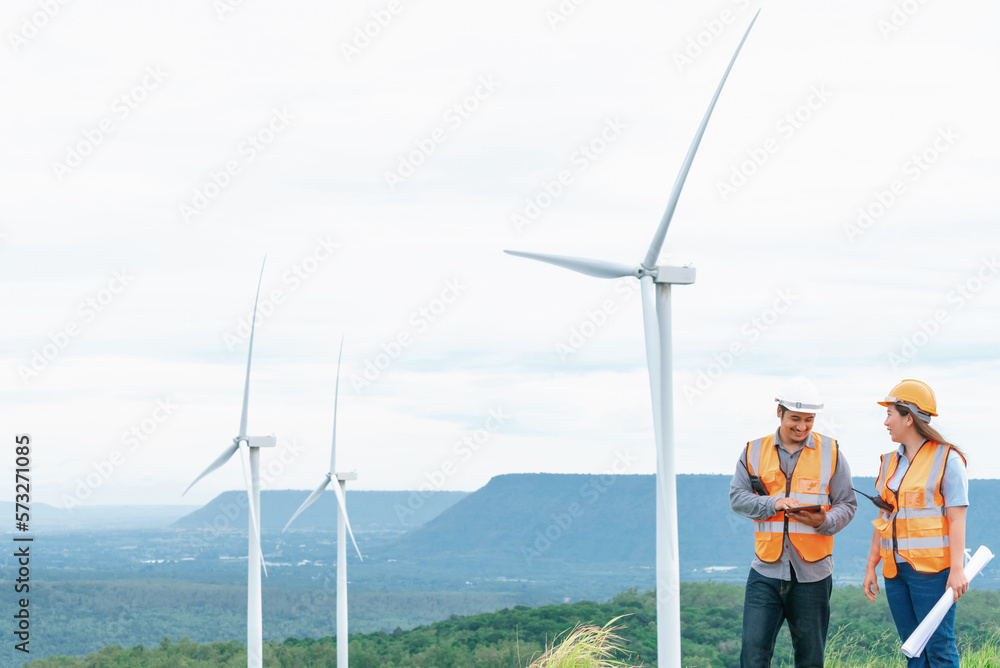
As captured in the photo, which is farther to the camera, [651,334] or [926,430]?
[651,334]

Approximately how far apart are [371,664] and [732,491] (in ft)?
221

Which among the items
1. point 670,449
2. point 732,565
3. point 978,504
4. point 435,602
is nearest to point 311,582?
point 435,602

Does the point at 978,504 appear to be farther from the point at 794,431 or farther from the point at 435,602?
the point at 794,431

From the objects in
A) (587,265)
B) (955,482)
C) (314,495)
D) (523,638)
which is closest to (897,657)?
(955,482)

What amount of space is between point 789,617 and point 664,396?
2.57 metres

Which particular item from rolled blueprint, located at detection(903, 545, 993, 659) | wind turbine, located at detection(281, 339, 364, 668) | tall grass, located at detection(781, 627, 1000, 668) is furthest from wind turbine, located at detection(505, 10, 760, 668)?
wind turbine, located at detection(281, 339, 364, 668)

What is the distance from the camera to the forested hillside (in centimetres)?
5075

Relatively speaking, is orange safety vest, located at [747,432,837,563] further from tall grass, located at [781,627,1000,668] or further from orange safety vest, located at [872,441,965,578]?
tall grass, located at [781,627,1000,668]

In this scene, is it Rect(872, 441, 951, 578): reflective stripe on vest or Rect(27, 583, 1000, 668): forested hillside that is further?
Rect(27, 583, 1000, 668): forested hillside

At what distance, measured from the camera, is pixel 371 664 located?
239 ft

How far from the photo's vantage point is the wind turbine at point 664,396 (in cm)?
1052

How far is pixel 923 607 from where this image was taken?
9.20 meters

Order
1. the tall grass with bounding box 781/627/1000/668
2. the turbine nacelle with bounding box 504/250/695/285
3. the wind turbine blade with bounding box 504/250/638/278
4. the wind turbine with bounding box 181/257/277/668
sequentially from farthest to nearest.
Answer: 1. the wind turbine with bounding box 181/257/277/668
2. the tall grass with bounding box 781/627/1000/668
3. the wind turbine blade with bounding box 504/250/638/278
4. the turbine nacelle with bounding box 504/250/695/285

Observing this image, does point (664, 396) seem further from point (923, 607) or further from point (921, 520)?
point (923, 607)
